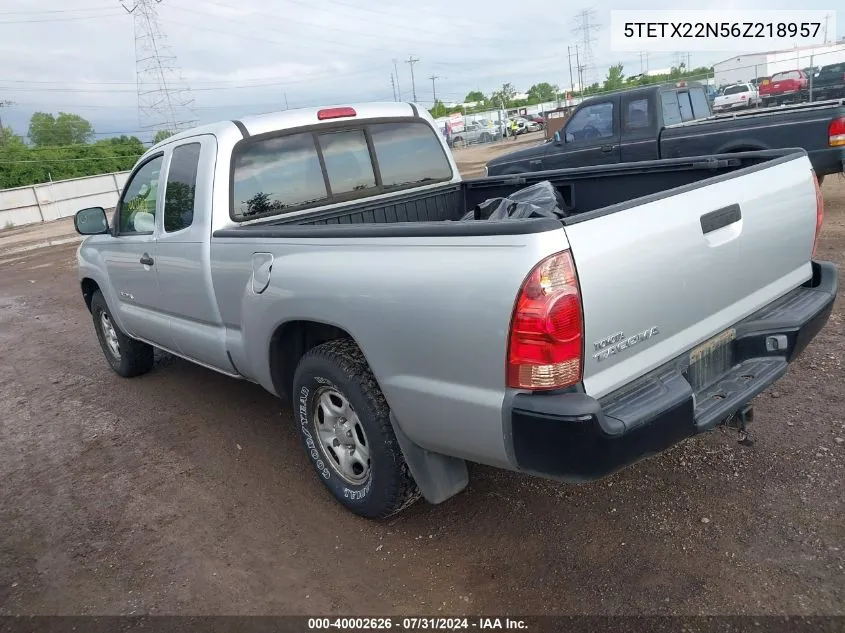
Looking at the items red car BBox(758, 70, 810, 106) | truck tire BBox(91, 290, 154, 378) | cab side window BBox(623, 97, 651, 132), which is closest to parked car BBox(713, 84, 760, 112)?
red car BBox(758, 70, 810, 106)

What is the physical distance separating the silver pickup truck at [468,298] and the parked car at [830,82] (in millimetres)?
24263

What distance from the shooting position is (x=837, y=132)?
24.1 feet

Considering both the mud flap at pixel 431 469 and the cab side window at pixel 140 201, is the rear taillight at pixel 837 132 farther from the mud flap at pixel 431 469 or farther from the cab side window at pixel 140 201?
the cab side window at pixel 140 201

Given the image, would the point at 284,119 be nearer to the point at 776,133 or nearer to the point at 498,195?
the point at 498,195

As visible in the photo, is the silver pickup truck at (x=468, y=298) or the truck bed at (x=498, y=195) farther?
the truck bed at (x=498, y=195)

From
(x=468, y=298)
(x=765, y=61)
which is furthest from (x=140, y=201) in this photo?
(x=765, y=61)

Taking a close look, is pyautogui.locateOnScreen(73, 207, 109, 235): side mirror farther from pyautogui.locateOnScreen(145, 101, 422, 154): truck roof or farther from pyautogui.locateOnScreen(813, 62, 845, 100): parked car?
pyautogui.locateOnScreen(813, 62, 845, 100): parked car

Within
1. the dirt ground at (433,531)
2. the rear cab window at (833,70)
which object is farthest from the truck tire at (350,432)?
the rear cab window at (833,70)

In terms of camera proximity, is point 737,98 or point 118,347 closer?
point 118,347

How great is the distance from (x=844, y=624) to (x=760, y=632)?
0.29 metres

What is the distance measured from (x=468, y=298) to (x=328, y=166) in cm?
223

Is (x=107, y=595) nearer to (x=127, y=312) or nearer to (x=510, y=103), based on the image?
(x=127, y=312)

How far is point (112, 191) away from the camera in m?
34.1

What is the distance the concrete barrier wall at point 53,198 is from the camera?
2909 centimetres
